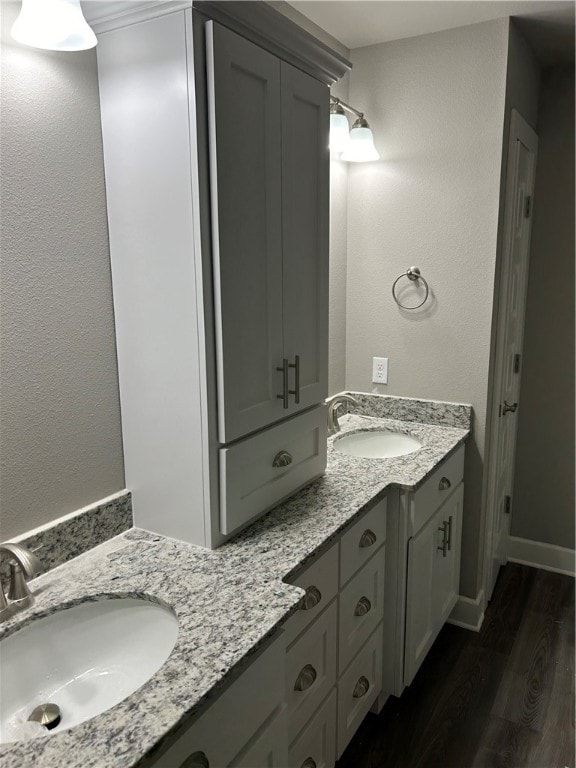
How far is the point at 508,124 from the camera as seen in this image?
2.19 metres

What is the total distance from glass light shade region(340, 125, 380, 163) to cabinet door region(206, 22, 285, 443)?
2.72ft

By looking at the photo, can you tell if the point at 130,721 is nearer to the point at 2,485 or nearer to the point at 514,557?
the point at 2,485

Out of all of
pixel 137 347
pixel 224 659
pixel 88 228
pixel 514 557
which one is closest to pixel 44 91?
pixel 88 228

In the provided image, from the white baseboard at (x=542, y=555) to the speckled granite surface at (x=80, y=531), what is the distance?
2.30 m

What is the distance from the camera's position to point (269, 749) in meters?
1.20

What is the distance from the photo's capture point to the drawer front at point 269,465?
1.41m

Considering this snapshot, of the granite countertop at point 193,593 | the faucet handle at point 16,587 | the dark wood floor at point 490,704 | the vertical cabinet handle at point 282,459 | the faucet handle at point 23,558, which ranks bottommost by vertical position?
the dark wood floor at point 490,704

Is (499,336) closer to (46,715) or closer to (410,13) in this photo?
(410,13)

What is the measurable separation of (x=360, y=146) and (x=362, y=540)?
56.8 inches

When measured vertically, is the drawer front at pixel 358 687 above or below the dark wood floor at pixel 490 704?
above

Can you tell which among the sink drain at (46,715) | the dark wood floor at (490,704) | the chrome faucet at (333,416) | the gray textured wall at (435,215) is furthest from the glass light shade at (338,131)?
the dark wood floor at (490,704)

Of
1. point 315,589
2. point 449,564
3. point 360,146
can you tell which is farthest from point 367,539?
point 360,146

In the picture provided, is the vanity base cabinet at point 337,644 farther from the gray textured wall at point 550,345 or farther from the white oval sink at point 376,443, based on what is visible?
the gray textured wall at point 550,345

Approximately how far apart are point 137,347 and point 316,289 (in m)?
0.56
